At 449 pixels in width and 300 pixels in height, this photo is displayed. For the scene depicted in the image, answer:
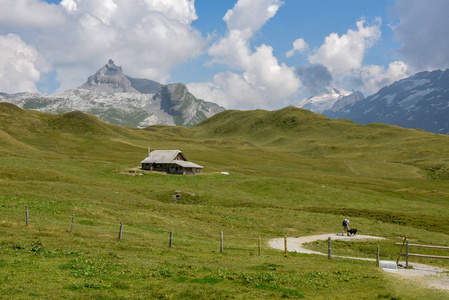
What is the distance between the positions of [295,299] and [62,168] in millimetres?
79593

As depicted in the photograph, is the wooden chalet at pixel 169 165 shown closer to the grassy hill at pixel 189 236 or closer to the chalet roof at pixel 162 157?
the chalet roof at pixel 162 157

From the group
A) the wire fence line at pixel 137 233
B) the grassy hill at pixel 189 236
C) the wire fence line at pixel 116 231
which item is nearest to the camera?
the grassy hill at pixel 189 236

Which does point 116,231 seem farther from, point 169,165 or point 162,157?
point 162,157

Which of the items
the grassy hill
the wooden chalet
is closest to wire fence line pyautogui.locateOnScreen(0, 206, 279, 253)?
the grassy hill

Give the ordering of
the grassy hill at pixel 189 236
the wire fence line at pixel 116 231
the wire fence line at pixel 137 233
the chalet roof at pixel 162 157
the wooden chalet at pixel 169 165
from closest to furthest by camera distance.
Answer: the grassy hill at pixel 189 236 < the wire fence line at pixel 137 233 < the wire fence line at pixel 116 231 < the wooden chalet at pixel 169 165 < the chalet roof at pixel 162 157

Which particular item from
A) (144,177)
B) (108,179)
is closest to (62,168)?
(108,179)

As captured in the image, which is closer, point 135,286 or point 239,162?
point 135,286

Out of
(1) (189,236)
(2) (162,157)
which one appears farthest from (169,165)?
(1) (189,236)

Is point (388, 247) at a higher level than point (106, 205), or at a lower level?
lower

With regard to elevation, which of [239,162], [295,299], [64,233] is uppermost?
[239,162]

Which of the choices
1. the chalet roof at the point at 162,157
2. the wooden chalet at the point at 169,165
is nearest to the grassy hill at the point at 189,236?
the wooden chalet at the point at 169,165

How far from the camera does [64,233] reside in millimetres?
29500

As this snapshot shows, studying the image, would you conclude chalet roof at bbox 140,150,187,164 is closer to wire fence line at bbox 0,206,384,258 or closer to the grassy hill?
the grassy hill

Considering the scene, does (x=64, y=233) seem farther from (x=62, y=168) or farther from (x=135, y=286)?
(x=62, y=168)
